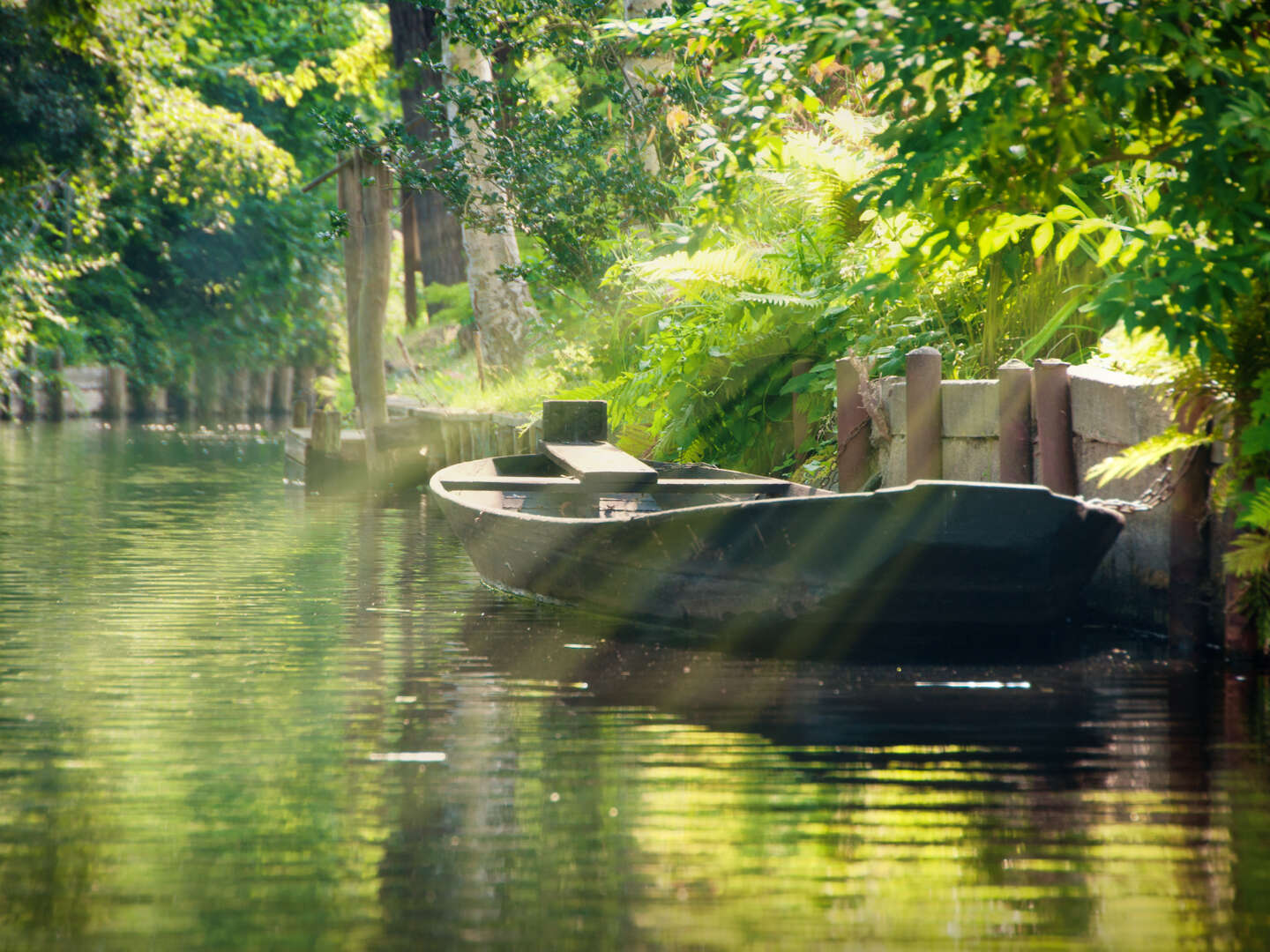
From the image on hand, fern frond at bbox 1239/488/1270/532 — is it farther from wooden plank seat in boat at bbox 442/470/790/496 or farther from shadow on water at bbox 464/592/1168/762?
wooden plank seat in boat at bbox 442/470/790/496

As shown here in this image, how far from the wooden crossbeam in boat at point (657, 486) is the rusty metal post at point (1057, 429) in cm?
213

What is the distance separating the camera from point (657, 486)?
9.88 m

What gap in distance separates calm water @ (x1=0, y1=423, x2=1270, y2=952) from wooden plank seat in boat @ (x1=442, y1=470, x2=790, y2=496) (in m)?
1.65

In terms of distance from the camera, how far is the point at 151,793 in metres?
4.69

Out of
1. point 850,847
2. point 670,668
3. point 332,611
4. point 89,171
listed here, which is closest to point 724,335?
point 332,611

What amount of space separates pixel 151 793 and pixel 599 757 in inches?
53.6

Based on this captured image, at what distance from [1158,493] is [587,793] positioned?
3.46 m

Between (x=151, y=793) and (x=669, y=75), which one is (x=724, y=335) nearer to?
(x=669, y=75)

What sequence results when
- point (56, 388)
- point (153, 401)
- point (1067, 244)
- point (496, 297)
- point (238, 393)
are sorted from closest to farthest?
point (1067, 244)
point (496, 297)
point (56, 388)
point (153, 401)
point (238, 393)

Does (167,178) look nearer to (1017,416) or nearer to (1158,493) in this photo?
(1017,416)

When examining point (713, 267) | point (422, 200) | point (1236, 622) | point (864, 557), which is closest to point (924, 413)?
point (864, 557)

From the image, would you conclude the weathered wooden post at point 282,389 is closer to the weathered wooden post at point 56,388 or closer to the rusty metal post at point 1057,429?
the weathered wooden post at point 56,388

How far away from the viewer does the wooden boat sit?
651 cm

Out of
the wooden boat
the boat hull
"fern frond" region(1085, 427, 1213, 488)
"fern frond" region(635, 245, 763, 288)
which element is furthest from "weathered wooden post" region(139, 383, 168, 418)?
"fern frond" region(1085, 427, 1213, 488)
